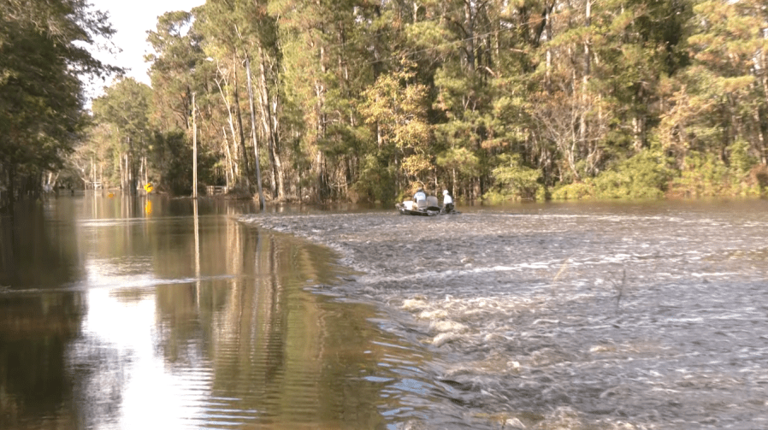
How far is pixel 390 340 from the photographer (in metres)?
6.63

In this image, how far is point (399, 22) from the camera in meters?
43.6

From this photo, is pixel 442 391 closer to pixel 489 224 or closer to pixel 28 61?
pixel 489 224

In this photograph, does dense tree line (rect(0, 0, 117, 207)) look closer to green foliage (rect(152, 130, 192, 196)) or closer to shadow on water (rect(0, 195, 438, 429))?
shadow on water (rect(0, 195, 438, 429))

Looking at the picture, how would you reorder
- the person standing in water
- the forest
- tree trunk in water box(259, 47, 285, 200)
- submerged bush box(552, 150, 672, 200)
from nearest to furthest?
the person standing in water → the forest → submerged bush box(552, 150, 672, 200) → tree trunk in water box(259, 47, 285, 200)

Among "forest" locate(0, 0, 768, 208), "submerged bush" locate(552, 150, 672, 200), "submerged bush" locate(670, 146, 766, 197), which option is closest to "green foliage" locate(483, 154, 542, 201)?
"forest" locate(0, 0, 768, 208)

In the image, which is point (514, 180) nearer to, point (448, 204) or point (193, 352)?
point (448, 204)

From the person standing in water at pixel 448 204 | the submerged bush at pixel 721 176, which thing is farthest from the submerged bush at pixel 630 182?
the person standing in water at pixel 448 204

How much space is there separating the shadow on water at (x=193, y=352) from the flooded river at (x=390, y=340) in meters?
0.03

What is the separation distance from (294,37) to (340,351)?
136 ft

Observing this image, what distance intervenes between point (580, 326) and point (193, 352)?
4.18 metres

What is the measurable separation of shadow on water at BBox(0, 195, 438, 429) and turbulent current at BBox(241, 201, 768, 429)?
47cm

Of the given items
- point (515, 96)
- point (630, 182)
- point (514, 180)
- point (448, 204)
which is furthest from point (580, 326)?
point (630, 182)

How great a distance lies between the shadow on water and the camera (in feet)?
14.8

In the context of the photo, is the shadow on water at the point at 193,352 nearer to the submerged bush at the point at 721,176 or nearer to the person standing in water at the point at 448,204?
the person standing in water at the point at 448,204
